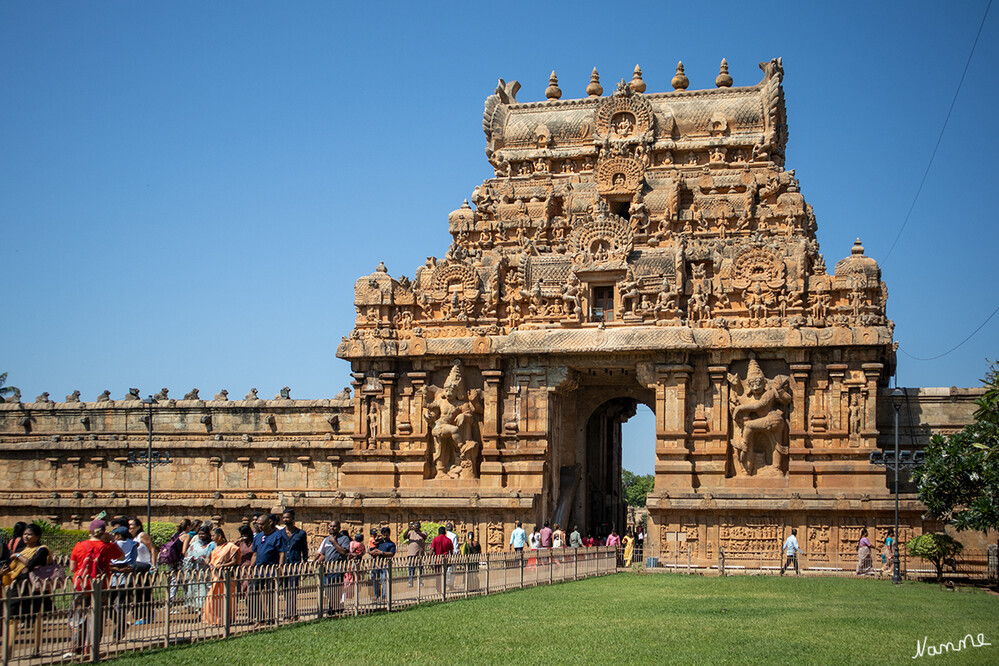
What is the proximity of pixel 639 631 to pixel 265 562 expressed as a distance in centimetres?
574

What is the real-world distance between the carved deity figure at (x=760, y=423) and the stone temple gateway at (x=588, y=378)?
59mm

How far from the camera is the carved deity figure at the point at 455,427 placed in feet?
109

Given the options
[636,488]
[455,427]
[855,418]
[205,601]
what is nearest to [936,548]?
[855,418]

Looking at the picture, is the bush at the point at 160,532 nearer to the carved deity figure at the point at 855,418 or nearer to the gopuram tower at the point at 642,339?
the gopuram tower at the point at 642,339

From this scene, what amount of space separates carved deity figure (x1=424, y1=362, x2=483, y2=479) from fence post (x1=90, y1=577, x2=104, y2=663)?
1934 centimetres

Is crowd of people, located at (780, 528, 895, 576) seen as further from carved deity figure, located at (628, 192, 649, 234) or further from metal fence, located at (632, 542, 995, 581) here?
carved deity figure, located at (628, 192, 649, 234)

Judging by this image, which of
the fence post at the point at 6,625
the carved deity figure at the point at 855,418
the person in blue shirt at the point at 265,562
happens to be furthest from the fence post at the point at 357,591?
the carved deity figure at the point at 855,418

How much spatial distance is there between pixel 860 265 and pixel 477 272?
10450 mm

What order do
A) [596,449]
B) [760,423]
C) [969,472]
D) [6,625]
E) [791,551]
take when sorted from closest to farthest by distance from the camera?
[6,625]
[969,472]
[791,551]
[760,423]
[596,449]

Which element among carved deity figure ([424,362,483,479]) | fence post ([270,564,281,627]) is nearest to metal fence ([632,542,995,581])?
carved deity figure ([424,362,483,479])

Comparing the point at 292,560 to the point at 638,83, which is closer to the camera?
the point at 292,560

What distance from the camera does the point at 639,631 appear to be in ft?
56.0

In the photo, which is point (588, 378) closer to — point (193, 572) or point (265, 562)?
point (265, 562)

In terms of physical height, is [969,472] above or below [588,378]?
below
